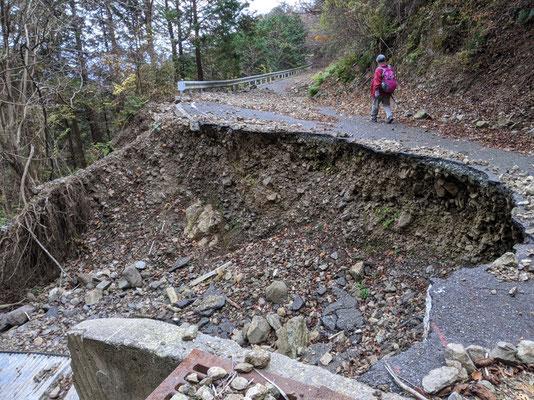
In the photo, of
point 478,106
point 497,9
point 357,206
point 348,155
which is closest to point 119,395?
point 357,206

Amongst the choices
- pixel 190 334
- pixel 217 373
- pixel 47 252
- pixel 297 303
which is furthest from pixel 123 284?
pixel 217 373

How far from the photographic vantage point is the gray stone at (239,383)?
1.99 metres

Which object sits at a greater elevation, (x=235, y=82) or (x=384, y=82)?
(x=235, y=82)

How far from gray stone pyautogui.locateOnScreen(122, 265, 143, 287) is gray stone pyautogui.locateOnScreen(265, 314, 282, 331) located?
3.31 m

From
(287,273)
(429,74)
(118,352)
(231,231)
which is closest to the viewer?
(118,352)

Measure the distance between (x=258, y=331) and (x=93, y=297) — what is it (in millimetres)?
3960

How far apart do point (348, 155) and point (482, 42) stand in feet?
18.5

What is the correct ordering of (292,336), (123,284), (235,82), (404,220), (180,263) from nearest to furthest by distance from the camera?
(292,336) < (404,220) < (123,284) < (180,263) < (235,82)

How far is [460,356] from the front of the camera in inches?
80.4

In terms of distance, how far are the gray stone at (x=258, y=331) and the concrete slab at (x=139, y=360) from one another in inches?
68.1

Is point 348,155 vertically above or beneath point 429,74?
beneath

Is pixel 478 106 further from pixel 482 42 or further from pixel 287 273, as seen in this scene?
pixel 287 273

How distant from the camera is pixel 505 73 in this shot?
7520 mm

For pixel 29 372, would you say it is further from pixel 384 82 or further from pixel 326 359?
pixel 384 82
